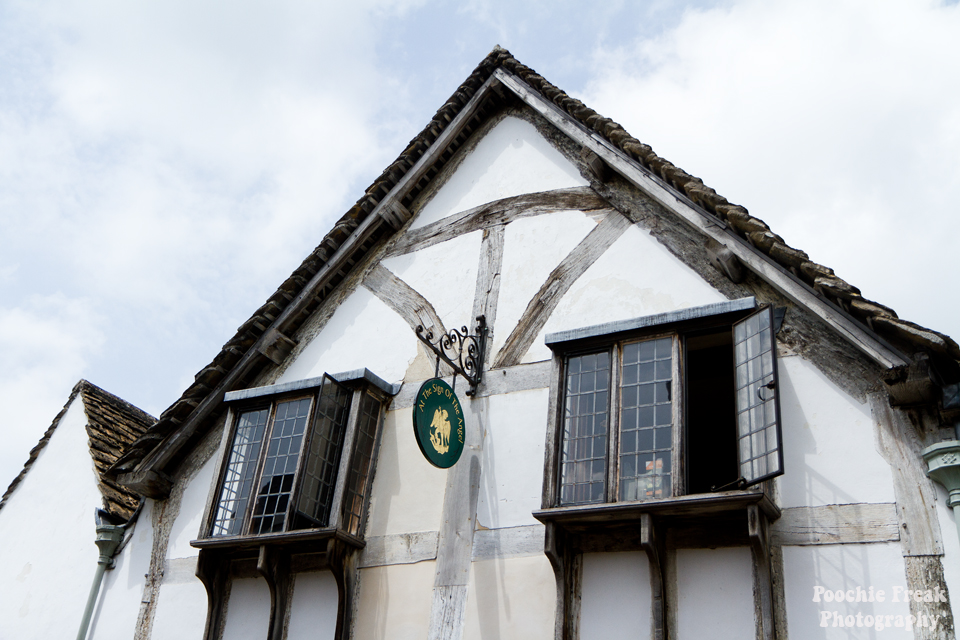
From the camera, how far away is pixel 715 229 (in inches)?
299

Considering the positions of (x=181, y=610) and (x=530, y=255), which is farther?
(x=530, y=255)

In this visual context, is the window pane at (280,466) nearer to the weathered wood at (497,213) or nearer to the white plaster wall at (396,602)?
the white plaster wall at (396,602)

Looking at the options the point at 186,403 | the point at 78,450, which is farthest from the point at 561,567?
the point at 78,450

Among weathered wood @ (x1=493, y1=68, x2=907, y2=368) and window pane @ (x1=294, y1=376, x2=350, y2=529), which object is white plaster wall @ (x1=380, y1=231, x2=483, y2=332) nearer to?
window pane @ (x1=294, y1=376, x2=350, y2=529)

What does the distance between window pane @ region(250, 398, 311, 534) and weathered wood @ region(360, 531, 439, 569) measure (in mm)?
882

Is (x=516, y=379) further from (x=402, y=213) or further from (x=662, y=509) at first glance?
(x=402, y=213)

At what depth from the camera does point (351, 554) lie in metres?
7.95

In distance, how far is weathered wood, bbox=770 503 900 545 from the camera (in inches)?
241

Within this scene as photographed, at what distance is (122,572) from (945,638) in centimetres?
795

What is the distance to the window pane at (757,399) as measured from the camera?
20.6 ft

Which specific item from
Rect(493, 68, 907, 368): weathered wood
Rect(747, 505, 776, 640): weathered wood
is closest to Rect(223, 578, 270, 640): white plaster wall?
Rect(747, 505, 776, 640): weathered wood

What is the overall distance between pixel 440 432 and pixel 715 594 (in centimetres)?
259

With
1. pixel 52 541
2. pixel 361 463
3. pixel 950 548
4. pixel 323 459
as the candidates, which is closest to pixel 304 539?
pixel 323 459

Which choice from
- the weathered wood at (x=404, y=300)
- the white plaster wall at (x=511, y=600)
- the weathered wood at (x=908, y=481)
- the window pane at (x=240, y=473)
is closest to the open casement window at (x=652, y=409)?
the white plaster wall at (x=511, y=600)
